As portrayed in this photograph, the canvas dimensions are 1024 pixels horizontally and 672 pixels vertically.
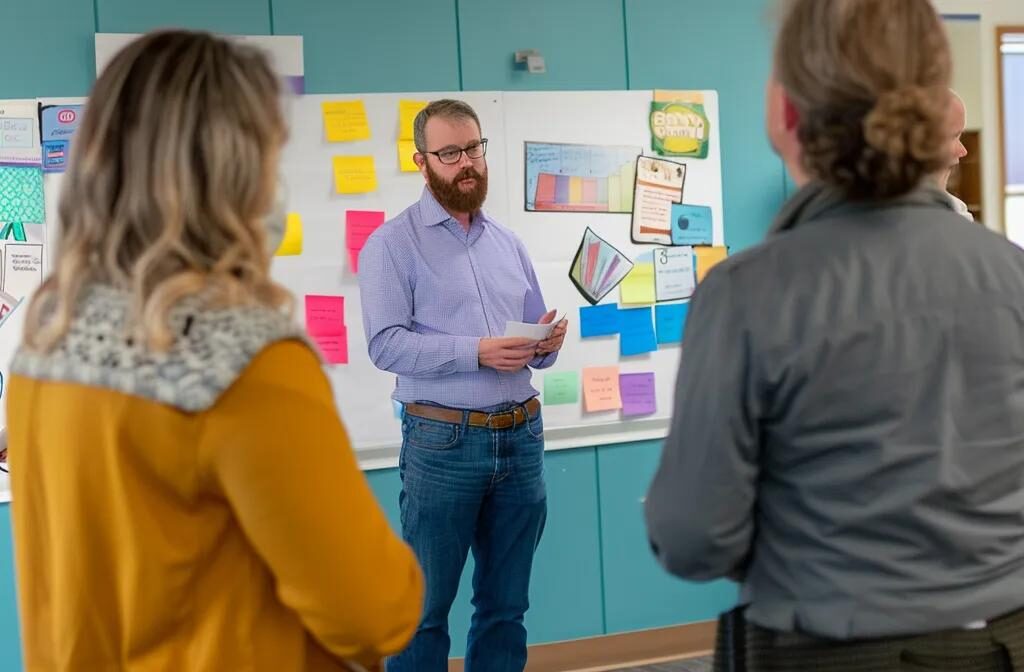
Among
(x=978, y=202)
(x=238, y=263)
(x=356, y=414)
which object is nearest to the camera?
(x=238, y=263)

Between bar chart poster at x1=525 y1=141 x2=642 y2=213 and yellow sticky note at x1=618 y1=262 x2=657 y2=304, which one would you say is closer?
bar chart poster at x1=525 y1=141 x2=642 y2=213

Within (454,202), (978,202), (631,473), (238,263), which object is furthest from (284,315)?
(978,202)

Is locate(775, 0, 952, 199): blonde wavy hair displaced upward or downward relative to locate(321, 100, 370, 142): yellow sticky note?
downward

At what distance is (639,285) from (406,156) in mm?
916

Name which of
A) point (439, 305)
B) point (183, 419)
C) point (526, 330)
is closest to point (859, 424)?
point (183, 419)

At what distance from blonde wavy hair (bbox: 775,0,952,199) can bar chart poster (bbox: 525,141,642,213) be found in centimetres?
242

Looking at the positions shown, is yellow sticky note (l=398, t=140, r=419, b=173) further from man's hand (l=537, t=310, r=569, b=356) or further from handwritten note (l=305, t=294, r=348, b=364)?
man's hand (l=537, t=310, r=569, b=356)

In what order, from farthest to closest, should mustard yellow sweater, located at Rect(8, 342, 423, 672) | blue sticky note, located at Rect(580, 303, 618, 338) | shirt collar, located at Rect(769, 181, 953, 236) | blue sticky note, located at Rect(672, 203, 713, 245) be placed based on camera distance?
blue sticky note, located at Rect(672, 203, 713, 245) → blue sticky note, located at Rect(580, 303, 618, 338) → shirt collar, located at Rect(769, 181, 953, 236) → mustard yellow sweater, located at Rect(8, 342, 423, 672)

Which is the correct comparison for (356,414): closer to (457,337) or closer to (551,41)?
(457,337)

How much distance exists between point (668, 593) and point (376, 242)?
1.73 meters

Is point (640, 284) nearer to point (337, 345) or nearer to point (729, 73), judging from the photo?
point (729, 73)

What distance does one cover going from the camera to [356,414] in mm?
3420

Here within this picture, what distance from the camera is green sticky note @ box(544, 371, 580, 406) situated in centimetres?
360

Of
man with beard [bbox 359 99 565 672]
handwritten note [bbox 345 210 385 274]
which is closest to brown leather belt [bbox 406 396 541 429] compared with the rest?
man with beard [bbox 359 99 565 672]
